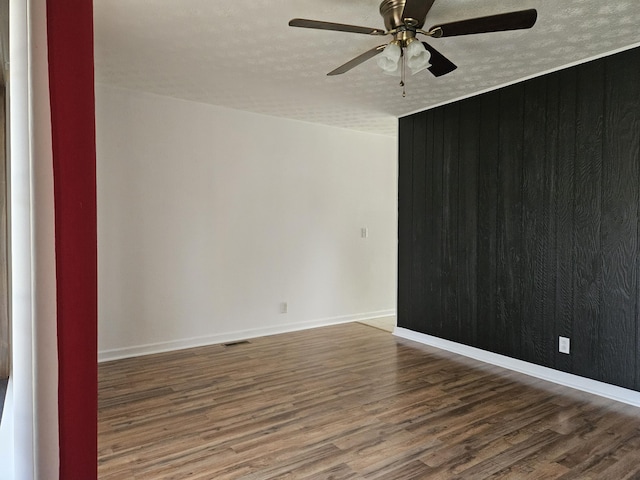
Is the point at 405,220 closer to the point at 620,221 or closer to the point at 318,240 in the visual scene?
the point at 318,240

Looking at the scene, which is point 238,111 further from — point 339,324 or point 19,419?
point 19,419

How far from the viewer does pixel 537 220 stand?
11.5 ft

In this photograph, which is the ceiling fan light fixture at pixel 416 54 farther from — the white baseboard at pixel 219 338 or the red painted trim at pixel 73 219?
the white baseboard at pixel 219 338

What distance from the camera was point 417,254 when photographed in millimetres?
4617

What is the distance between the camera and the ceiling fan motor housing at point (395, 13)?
213 cm

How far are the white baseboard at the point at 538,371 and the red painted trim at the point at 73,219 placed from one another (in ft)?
11.0

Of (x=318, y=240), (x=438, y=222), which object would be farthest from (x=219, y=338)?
(x=438, y=222)

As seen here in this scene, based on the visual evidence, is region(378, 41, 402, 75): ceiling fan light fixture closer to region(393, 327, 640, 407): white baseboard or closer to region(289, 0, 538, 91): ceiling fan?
region(289, 0, 538, 91): ceiling fan

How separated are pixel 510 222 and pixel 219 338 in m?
3.09

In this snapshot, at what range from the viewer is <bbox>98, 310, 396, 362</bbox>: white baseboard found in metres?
3.89

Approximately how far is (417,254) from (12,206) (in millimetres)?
3949

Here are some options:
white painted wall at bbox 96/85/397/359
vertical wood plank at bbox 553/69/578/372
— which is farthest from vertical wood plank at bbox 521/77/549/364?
white painted wall at bbox 96/85/397/359

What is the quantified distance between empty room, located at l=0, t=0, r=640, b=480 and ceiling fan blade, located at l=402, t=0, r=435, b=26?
17 millimetres

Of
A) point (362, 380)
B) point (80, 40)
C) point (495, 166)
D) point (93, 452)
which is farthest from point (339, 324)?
point (80, 40)
